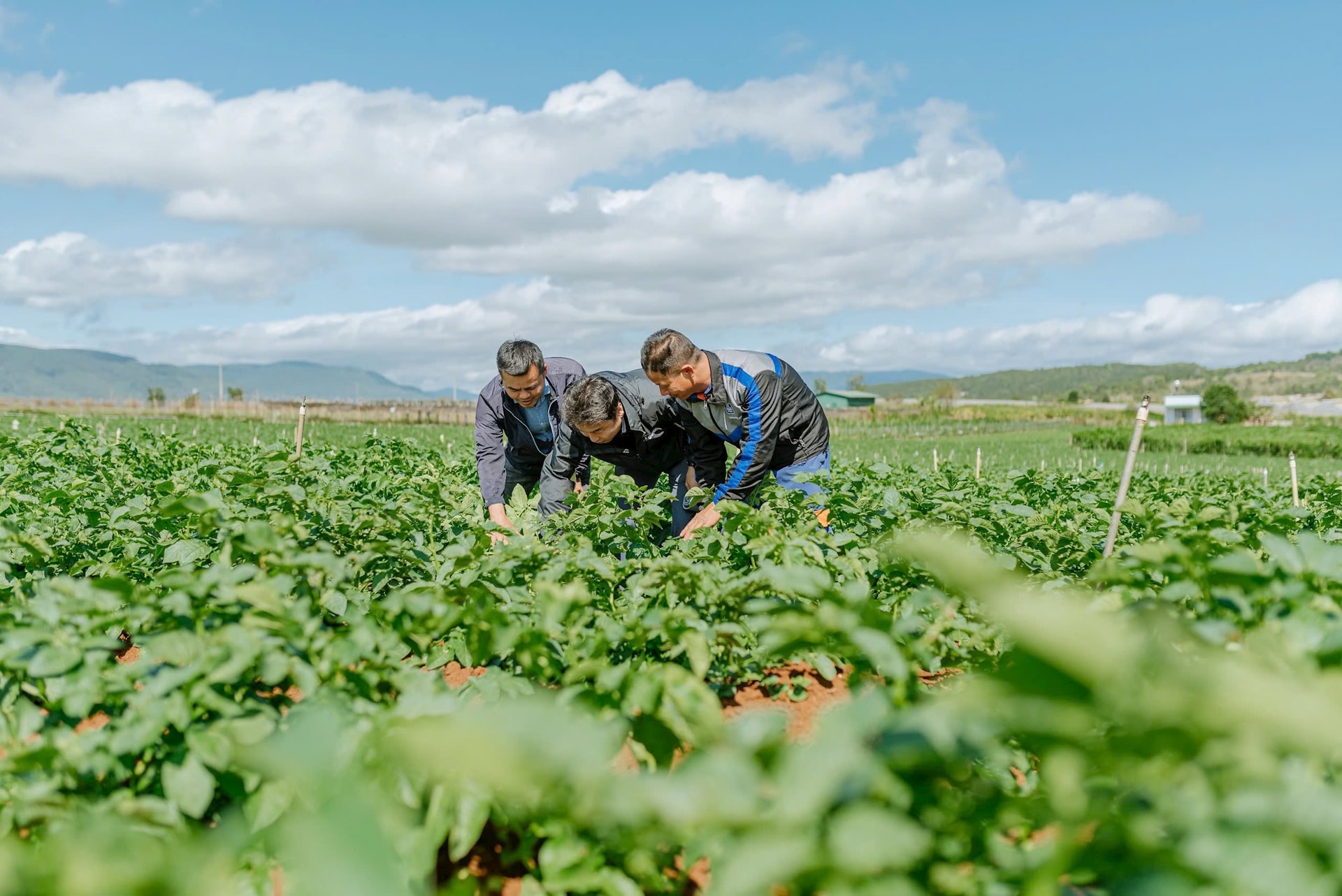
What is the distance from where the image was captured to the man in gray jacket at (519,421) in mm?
4859

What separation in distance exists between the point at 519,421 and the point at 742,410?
1603 millimetres

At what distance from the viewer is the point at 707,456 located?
4.95 metres

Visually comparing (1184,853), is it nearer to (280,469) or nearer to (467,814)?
(467,814)

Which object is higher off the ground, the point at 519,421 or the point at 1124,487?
the point at 519,421

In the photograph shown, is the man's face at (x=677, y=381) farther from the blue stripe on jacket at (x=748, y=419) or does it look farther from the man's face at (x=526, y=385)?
the man's face at (x=526, y=385)

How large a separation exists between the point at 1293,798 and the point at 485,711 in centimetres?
87

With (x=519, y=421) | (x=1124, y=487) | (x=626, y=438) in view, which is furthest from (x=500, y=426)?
(x=1124, y=487)

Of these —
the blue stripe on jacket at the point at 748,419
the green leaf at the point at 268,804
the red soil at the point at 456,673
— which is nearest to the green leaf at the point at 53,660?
the green leaf at the point at 268,804

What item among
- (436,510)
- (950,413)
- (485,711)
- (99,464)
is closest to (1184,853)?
(485,711)

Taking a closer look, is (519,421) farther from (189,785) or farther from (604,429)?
(189,785)

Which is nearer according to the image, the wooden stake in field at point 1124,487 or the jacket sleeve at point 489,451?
the wooden stake in field at point 1124,487

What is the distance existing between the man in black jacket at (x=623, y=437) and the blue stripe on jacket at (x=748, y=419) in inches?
15.7

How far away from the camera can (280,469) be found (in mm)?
3518

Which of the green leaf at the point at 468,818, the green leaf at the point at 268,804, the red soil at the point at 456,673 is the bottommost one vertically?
the red soil at the point at 456,673
